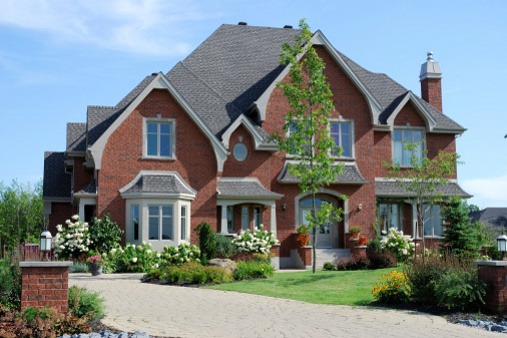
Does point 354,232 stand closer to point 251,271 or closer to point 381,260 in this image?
point 381,260

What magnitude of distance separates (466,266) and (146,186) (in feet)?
51.7

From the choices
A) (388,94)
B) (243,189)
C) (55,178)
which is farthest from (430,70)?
(55,178)

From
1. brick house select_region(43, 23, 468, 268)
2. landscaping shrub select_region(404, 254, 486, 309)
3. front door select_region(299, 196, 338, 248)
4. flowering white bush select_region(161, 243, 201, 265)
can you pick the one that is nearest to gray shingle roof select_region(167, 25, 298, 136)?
brick house select_region(43, 23, 468, 268)

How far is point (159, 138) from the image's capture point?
95.9 ft

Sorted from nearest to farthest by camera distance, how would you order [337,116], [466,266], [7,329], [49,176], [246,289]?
[7,329] → [466,266] → [246,289] → [337,116] → [49,176]

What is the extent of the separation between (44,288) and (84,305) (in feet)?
2.66

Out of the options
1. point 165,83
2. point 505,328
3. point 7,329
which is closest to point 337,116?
point 165,83

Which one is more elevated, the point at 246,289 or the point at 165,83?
the point at 165,83

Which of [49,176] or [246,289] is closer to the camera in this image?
[246,289]

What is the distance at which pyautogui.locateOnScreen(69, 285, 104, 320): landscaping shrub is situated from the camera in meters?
12.0

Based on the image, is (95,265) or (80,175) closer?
(95,265)

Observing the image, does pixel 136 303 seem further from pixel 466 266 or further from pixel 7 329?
pixel 466 266

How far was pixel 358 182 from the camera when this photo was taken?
31453 mm

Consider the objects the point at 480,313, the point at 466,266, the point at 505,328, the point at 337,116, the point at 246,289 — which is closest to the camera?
the point at 505,328
